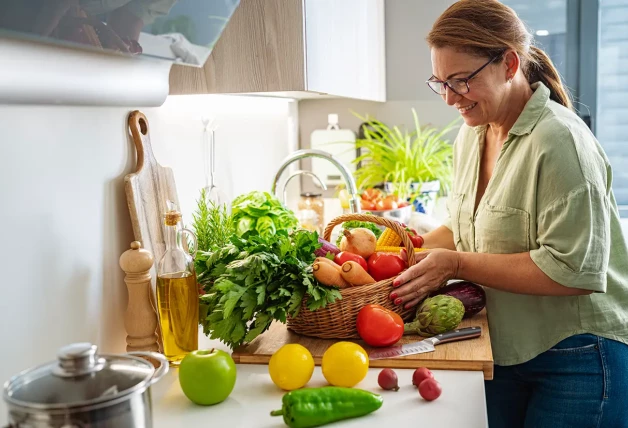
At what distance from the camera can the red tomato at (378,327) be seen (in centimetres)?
143

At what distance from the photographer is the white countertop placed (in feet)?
3.73

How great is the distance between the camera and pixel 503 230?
5.26 ft

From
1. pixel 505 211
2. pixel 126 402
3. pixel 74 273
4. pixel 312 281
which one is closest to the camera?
pixel 126 402

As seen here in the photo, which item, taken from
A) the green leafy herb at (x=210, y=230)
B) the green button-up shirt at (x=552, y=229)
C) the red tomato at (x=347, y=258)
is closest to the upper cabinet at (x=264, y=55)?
the green leafy herb at (x=210, y=230)

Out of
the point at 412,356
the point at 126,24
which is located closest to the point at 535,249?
the point at 412,356

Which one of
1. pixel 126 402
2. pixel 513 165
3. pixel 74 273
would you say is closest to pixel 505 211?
pixel 513 165

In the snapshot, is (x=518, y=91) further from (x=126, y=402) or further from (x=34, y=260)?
(x=126, y=402)

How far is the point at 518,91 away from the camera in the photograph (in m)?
1.67

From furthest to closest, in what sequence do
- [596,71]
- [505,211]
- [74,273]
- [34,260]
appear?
[596,71]
[505,211]
[74,273]
[34,260]

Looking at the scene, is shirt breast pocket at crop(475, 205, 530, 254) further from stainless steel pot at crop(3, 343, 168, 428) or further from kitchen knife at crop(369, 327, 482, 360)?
stainless steel pot at crop(3, 343, 168, 428)

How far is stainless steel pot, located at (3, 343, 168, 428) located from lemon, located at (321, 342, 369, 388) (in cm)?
48

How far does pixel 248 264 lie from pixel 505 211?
0.58 m

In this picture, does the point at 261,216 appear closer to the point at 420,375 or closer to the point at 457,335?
the point at 457,335

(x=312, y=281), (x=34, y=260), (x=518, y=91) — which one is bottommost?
(x=312, y=281)
